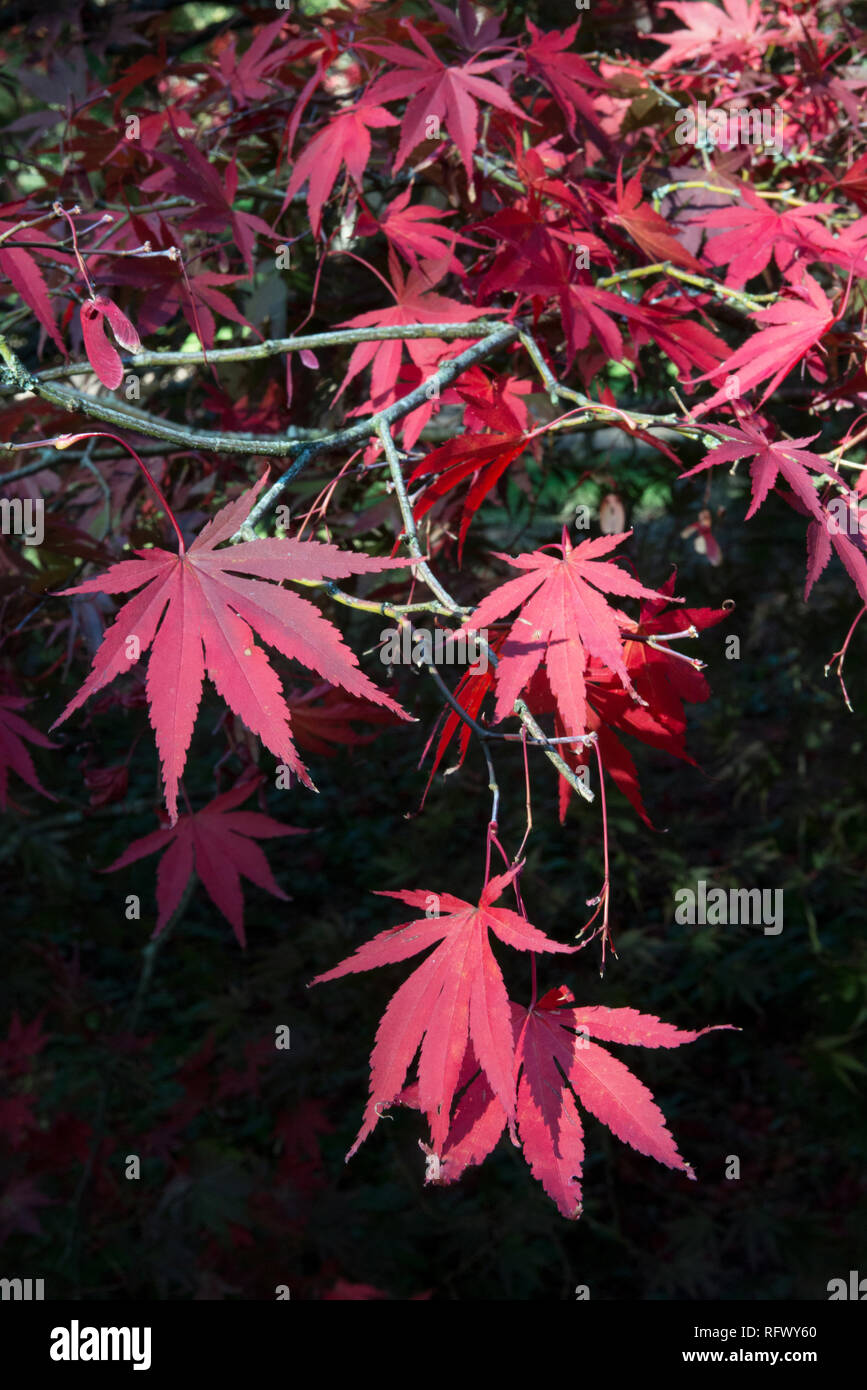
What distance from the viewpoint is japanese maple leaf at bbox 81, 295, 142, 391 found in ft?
2.62

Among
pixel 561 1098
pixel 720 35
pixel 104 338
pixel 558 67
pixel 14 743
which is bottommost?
pixel 561 1098

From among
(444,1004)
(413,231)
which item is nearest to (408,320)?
(413,231)

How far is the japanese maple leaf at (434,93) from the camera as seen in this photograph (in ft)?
3.63

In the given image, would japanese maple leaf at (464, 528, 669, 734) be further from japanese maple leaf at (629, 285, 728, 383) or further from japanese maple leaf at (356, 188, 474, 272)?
japanese maple leaf at (356, 188, 474, 272)

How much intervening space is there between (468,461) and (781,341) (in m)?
0.35

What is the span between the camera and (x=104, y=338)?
847 mm

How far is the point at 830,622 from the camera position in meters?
2.95

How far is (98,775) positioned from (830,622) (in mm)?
2320

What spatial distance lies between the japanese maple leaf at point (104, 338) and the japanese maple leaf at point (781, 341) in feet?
1.60

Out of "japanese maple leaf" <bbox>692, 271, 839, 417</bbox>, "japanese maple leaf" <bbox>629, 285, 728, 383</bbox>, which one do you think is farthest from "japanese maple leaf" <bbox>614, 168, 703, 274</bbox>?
"japanese maple leaf" <bbox>692, 271, 839, 417</bbox>

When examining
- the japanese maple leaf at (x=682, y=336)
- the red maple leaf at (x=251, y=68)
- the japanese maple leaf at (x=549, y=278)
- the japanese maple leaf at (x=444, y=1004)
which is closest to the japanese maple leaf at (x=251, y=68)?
the red maple leaf at (x=251, y=68)

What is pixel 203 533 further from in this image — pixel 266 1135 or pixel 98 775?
pixel 266 1135

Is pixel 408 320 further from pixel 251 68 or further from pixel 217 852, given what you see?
pixel 217 852
